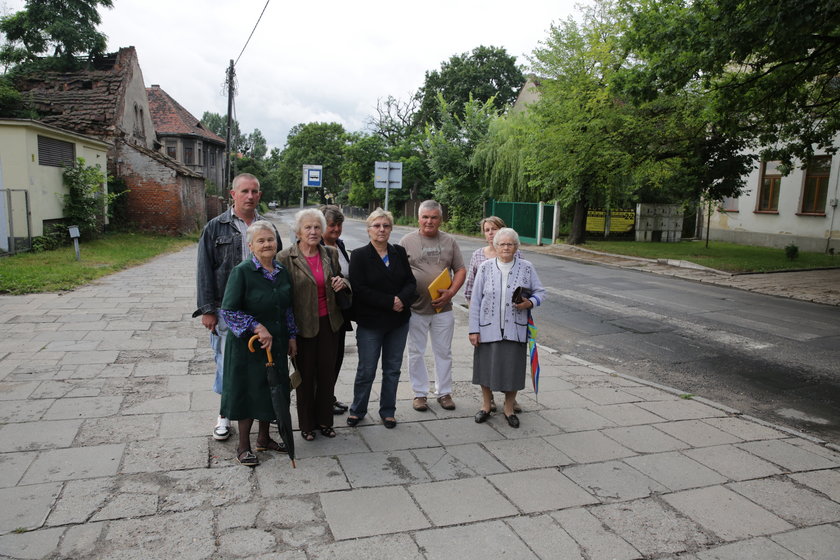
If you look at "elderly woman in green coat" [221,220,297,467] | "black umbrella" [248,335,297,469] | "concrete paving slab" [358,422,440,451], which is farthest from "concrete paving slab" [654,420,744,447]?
"elderly woman in green coat" [221,220,297,467]

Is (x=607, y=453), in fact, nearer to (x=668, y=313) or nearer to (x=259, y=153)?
(x=668, y=313)

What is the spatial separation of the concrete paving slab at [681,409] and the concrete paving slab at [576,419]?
2.02 feet

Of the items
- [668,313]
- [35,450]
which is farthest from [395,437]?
[668,313]

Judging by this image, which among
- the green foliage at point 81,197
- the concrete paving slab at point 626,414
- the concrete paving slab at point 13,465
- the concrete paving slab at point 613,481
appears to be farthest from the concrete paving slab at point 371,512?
the green foliage at point 81,197

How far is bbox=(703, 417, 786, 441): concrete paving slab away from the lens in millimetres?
4743

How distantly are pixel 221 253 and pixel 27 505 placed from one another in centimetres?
194

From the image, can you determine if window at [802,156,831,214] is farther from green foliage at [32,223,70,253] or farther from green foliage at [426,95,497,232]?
green foliage at [32,223,70,253]

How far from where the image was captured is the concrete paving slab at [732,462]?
3998mm

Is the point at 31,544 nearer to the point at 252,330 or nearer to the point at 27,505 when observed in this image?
the point at 27,505

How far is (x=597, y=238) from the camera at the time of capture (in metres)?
26.2

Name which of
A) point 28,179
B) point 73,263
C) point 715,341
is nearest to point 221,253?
point 715,341

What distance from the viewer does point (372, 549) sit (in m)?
2.95

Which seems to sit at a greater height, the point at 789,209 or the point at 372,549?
the point at 789,209

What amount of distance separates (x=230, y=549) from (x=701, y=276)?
15022mm
